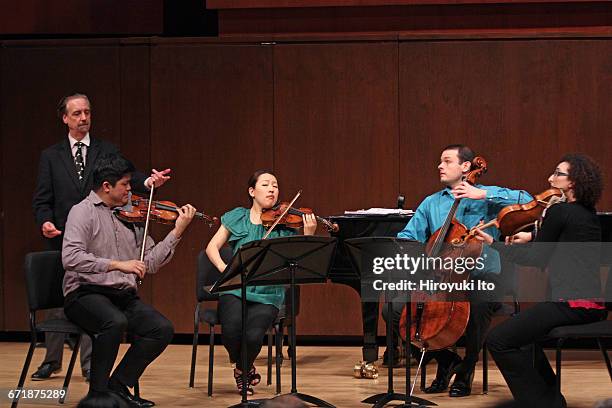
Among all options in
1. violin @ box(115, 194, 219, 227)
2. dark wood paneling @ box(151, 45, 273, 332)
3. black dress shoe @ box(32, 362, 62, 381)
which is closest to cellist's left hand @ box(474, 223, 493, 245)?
violin @ box(115, 194, 219, 227)

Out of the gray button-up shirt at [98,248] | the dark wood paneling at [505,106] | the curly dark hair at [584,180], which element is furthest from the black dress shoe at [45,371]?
the curly dark hair at [584,180]

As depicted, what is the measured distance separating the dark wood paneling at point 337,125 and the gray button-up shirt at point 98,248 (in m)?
2.06

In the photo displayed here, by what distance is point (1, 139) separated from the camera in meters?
7.13

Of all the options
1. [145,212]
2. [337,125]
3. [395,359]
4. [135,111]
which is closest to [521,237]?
[395,359]

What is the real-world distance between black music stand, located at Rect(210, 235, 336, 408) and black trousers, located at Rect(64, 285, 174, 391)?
41cm

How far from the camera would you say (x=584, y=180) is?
4602mm

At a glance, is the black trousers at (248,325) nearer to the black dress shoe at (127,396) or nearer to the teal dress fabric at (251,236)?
the teal dress fabric at (251,236)

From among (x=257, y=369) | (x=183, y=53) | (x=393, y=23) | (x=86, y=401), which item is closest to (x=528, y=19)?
(x=393, y=23)

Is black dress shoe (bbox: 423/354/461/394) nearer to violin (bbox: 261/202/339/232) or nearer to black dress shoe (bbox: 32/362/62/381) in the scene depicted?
violin (bbox: 261/202/339/232)

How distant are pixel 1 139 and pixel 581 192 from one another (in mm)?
4128

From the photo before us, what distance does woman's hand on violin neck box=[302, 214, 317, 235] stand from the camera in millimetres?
5227

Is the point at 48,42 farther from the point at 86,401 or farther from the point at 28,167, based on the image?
the point at 86,401

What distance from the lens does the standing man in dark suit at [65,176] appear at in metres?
5.75

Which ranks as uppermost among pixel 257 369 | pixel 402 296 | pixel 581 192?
pixel 581 192
